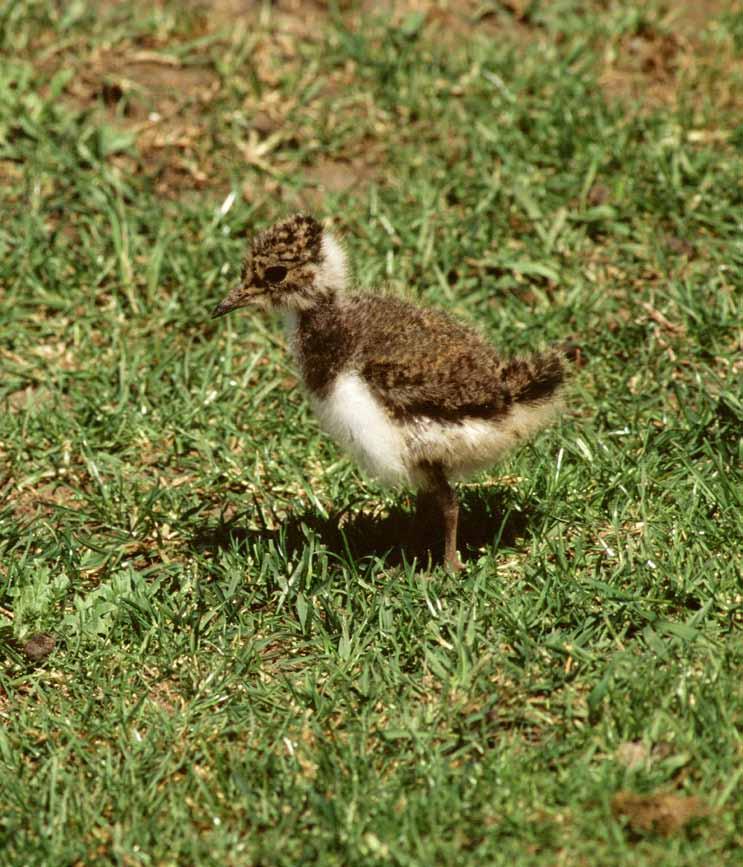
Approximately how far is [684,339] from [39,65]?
464 centimetres

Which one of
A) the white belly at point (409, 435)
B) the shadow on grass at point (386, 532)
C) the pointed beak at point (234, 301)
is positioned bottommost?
the shadow on grass at point (386, 532)

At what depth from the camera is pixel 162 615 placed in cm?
545

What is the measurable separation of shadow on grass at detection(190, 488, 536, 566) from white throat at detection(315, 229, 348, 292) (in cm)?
105

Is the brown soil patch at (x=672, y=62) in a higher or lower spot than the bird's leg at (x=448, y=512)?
higher

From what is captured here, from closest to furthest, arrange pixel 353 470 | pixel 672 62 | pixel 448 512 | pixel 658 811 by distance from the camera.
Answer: pixel 658 811
pixel 448 512
pixel 353 470
pixel 672 62

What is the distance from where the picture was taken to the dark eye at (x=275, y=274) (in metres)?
5.61

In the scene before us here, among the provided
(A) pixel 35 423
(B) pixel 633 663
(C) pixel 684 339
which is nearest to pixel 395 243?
(C) pixel 684 339

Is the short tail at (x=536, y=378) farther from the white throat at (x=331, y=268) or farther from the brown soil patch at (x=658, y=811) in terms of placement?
the brown soil patch at (x=658, y=811)

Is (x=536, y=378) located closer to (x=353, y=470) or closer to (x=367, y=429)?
(x=367, y=429)

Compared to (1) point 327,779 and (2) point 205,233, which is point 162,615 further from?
(2) point 205,233

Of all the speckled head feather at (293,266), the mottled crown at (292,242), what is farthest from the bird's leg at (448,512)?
the mottled crown at (292,242)

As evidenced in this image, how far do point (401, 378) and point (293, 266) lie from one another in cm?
75

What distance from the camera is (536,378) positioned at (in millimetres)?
5246

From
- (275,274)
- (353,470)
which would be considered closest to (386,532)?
(353,470)
